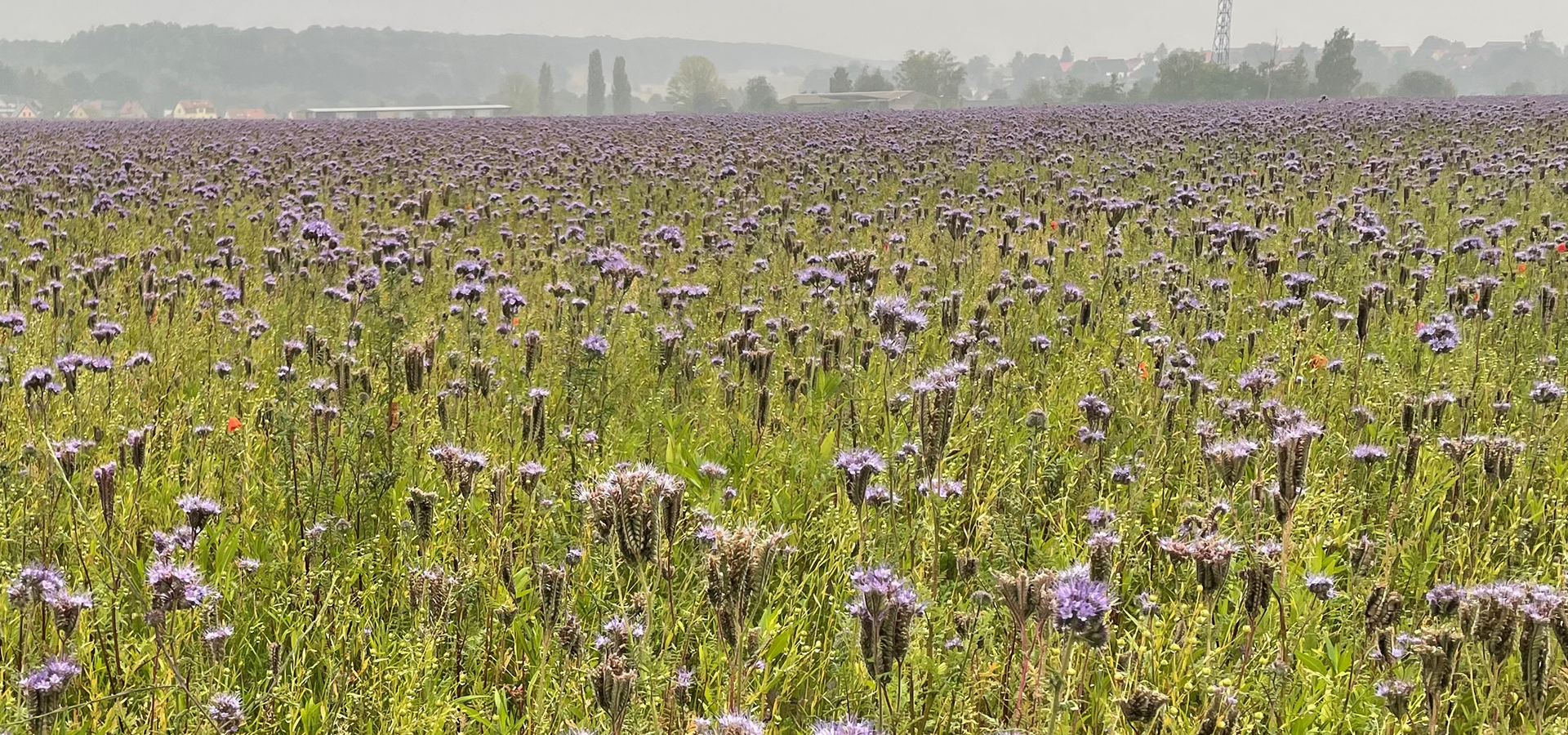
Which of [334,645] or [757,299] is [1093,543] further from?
[757,299]

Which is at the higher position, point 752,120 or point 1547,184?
point 752,120

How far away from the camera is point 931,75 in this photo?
121938 mm

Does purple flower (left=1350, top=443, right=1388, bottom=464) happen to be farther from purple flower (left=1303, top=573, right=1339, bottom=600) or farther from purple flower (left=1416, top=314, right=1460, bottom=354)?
purple flower (left=1303, top=573, right=1339, bottom=600)

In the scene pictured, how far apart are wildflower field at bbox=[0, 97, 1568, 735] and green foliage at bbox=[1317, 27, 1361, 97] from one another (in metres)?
84.7

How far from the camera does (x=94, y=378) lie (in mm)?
4078

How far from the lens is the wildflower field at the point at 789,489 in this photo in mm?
2109

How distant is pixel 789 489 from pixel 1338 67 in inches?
3659

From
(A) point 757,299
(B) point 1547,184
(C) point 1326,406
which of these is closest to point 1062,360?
(C) point 1326,406

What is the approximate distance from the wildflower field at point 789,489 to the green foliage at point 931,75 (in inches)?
4638

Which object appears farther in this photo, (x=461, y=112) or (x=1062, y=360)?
(x=461, y=112)

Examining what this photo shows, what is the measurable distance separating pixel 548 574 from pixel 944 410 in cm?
110

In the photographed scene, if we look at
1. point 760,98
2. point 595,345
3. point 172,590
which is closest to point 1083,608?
point 172,590

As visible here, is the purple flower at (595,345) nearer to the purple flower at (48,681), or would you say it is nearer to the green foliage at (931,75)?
the purple flower at (48,681)

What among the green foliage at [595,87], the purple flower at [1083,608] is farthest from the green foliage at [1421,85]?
the green foliage at [595,87]
